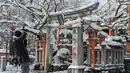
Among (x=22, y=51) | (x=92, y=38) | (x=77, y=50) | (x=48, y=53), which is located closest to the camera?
(x=22, y=51)

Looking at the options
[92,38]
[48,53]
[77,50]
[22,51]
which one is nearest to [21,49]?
[22,51]

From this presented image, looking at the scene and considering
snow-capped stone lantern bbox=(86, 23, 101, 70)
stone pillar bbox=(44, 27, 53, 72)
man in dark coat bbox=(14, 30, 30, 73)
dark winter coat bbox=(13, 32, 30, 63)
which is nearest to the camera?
man in dark coat bbox=(14, 30, 30, 73)

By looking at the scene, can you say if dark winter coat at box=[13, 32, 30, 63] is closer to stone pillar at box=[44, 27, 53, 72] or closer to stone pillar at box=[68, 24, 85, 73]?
stone pillar at box=[68, 24, 85, 73]

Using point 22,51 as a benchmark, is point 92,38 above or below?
above

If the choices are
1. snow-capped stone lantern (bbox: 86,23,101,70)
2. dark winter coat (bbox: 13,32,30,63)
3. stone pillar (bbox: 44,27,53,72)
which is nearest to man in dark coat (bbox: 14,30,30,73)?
dark winter coat (bbox: 13,32,30,63)

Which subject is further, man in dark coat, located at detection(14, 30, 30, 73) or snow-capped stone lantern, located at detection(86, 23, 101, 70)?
snow-capped stone lantern, located at detection(86, 23, 101, 70)

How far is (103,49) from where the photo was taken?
1462cm

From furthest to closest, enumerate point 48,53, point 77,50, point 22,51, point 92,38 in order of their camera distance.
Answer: point 48,53, point 77,50, point 92,38, point 22,51

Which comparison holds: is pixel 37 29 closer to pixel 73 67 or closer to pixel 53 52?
pixel 53 52

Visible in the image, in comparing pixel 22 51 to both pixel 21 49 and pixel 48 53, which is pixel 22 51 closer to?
pixel 21 49

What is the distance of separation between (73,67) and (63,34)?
28.4 feet

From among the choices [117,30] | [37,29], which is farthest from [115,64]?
[117,30]

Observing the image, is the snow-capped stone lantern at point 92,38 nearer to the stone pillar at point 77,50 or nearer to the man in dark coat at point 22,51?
the stone pillar at point 77,50

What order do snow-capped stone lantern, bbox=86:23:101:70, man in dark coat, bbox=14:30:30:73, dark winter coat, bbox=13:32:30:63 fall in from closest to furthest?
man in dark coat, bbox=14:30:30:73
dark winter coat, bbox=13:32:30:63
snow-capped stone lantern, bbox=86:23:101:70
